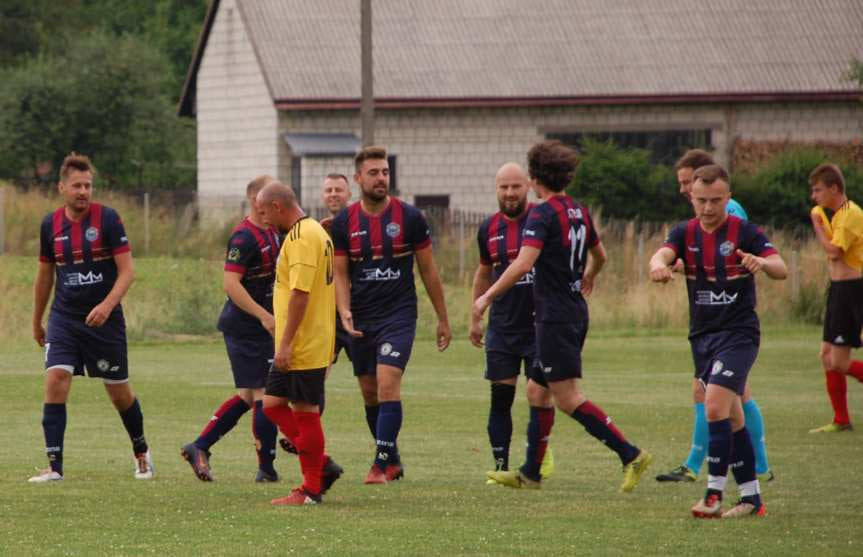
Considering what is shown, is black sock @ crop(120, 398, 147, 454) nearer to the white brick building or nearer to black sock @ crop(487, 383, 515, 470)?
black sock @ crop(487, 383, 515, 470)

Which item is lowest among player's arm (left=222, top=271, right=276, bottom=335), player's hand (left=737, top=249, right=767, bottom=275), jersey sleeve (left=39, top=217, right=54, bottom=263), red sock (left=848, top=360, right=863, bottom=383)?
red sock (left=848, top=360, right=863, bottom=383)

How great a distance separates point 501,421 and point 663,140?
33.7 meters

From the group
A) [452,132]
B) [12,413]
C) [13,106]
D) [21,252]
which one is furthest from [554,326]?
[13,106]

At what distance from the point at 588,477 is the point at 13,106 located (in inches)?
1588

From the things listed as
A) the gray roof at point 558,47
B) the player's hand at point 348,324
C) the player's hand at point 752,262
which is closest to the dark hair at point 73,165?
the player's hand at point 348,324

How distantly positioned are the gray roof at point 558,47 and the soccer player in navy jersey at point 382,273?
30.4 metres

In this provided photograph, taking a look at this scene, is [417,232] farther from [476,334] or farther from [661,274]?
[661,274]

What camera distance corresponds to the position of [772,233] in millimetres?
35938

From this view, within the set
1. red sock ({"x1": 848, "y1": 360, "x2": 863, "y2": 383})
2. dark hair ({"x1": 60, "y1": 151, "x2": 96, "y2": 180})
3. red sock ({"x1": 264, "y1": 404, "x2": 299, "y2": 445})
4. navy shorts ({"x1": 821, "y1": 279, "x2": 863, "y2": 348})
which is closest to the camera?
red sock ({"x1": 264, "y1": 404, "x2": 299, "y2": 445})

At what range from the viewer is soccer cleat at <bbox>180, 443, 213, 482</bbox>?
11.4m

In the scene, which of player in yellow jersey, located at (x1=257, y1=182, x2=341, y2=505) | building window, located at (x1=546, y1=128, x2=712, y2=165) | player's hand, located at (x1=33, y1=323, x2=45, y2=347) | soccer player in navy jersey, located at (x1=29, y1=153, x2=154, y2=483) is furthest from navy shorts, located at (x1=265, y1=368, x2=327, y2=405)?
building window, located at (x1=546, y1=128, x2=712, y2=165)

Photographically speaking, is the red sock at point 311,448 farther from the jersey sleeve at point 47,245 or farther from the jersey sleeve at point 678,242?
the jersey sleeve at point 47,245

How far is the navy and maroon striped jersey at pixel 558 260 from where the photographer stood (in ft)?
34.4

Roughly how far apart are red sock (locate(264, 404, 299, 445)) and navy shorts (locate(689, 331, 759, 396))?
2.43 m
